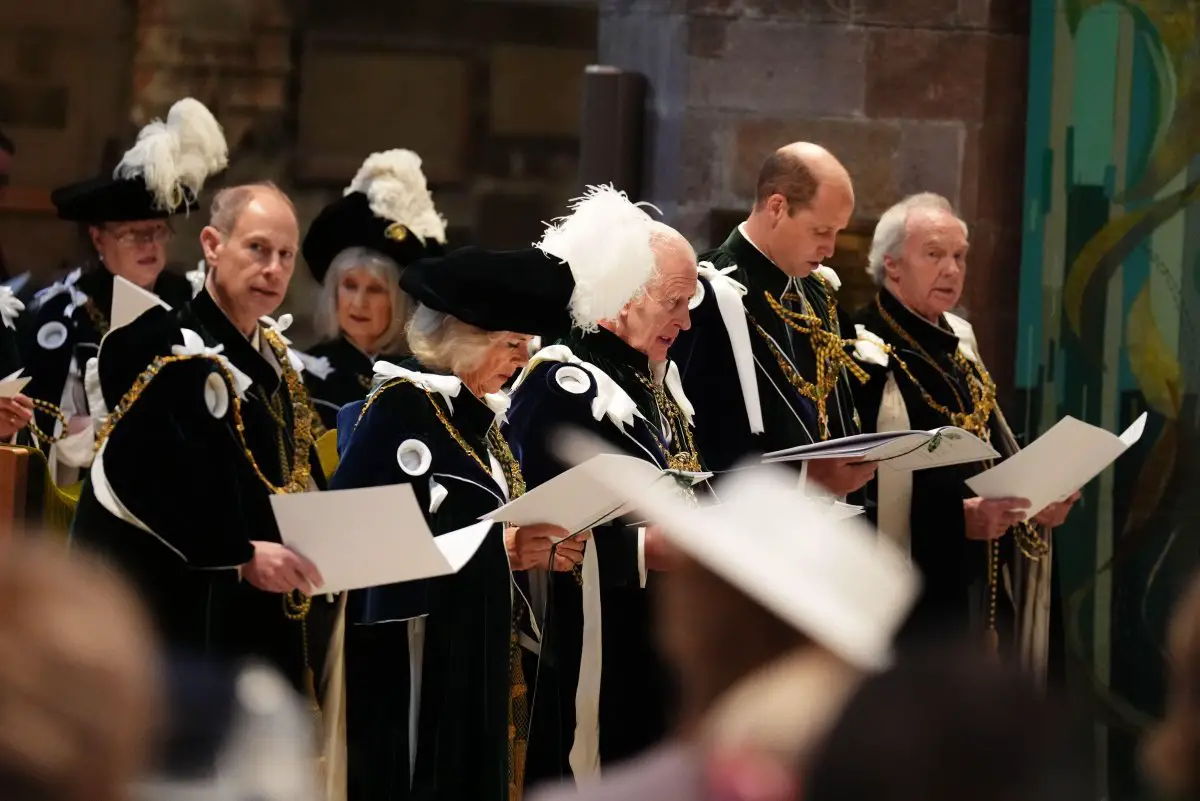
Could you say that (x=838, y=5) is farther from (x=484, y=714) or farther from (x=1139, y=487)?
(x=484, y=714)

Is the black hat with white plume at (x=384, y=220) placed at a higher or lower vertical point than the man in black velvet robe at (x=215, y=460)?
higher

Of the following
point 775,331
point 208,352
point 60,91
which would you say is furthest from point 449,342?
point 60,91

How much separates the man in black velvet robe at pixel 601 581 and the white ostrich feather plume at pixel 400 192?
5.48 feet

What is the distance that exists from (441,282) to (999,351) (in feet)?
10.6

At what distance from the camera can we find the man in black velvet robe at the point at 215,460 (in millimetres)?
4156

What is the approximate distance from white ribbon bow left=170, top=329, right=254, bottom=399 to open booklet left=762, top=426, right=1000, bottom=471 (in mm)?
1188

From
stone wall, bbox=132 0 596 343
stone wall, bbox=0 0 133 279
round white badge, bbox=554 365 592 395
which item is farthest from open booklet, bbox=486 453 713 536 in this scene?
stone wall, bbox=0 0 133 279

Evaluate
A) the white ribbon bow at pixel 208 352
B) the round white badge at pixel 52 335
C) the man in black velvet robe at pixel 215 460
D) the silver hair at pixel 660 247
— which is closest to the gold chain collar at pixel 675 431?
the silver hair at pixel 660 247

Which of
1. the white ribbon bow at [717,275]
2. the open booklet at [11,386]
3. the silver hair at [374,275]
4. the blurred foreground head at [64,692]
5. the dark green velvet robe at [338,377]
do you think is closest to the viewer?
the blurred foreground head at [64,692]

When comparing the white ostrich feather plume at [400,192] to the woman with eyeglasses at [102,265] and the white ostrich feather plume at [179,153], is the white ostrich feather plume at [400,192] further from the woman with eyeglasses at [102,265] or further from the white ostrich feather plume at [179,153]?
the white ostrich feather plume at [179,153]

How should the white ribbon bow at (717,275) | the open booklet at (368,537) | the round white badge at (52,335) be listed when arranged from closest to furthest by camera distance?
the open booklet at (368,537) < the white ribbon bow at (717,275) < the round white badge at (52,335)

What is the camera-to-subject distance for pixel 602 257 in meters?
4.62

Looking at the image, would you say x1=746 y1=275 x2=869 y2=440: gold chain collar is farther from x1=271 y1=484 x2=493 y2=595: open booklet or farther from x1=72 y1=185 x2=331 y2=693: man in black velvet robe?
x1=271 y1=484 x2=493 y2=595: open booklet

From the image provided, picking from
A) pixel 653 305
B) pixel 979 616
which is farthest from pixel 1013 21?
pixel 653 305
